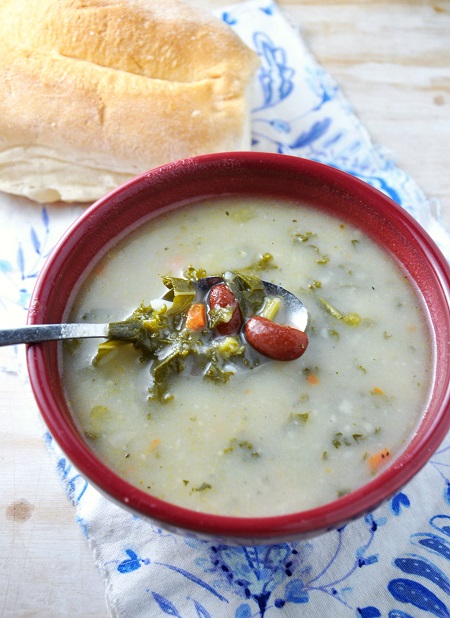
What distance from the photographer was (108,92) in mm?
2260

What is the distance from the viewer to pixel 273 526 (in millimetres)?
1337

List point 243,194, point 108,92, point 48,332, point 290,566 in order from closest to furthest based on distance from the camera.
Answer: point 48,332
point 290,566
point 243,194
point 108,92

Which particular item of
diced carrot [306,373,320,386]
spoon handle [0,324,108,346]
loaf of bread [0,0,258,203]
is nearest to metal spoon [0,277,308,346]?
spoon handle [0,324,108,346]

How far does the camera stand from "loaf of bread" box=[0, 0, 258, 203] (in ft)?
7.38

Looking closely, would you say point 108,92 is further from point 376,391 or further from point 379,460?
point 379,460

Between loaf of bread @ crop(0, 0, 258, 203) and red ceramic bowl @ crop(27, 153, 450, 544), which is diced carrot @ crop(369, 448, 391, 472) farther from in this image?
loaf of bread @ crop(0, 0, 258, 203)

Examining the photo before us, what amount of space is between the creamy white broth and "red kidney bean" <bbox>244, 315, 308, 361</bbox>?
1.7 inches

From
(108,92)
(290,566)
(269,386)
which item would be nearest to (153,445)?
(269,386)

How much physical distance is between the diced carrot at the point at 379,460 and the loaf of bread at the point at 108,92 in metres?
1.15

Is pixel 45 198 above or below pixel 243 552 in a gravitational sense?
above

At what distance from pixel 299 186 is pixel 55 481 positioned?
101 cm

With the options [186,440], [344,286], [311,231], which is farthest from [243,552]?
[311,231]

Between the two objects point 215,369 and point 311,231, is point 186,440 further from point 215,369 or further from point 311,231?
point 311,231

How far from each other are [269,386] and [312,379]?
103 mm
